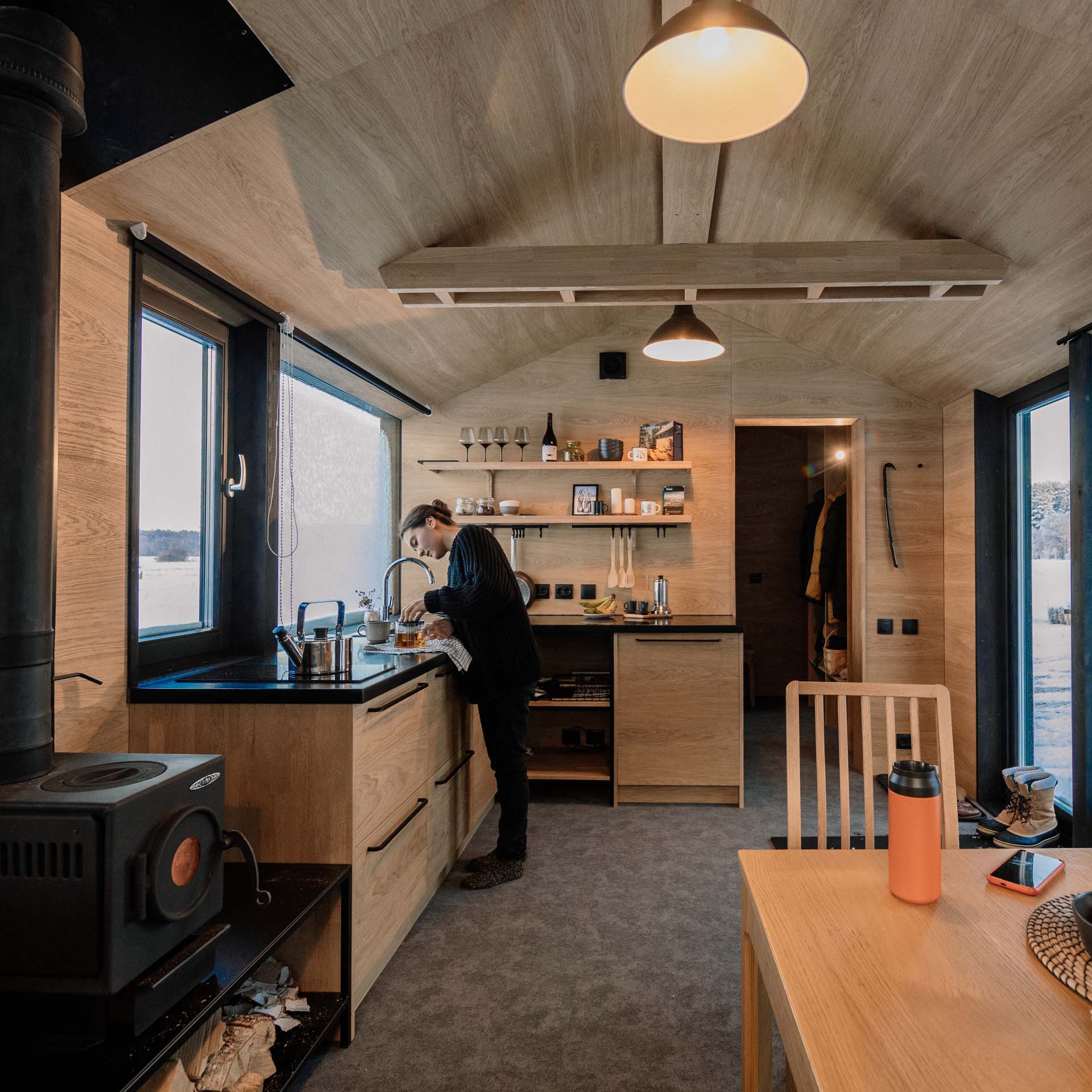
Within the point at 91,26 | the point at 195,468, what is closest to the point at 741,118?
the point at 91,26

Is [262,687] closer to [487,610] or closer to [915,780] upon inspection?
[487,610]

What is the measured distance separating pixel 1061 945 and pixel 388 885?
5.73 ft

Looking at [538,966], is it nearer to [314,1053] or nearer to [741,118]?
[314,1053]

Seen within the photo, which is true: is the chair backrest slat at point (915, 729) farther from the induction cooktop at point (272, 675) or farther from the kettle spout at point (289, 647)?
the kettle spout at point (289, 647)

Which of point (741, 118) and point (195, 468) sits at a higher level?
point (741, 118)

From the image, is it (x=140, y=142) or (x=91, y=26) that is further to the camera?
(x=140, y=142)

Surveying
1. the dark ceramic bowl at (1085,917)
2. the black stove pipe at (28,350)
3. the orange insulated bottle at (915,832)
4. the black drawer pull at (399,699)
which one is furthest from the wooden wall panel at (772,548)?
the black stove pipe at (28,350)

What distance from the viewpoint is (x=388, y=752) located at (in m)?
2.21

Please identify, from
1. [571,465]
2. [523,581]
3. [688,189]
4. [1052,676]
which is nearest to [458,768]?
[523,581]

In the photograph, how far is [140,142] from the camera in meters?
1.68

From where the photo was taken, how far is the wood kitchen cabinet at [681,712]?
12.3 feet

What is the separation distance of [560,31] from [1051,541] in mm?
2890

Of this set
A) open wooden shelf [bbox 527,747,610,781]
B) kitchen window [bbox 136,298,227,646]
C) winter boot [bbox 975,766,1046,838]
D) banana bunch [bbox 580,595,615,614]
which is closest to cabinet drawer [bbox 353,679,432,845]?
kitchen window [bbox 136,298,227,646]

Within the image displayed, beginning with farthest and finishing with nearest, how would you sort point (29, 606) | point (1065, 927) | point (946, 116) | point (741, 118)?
point (946, 116) → point (741, 118) → point (29, 606) → point (1065, 927)
